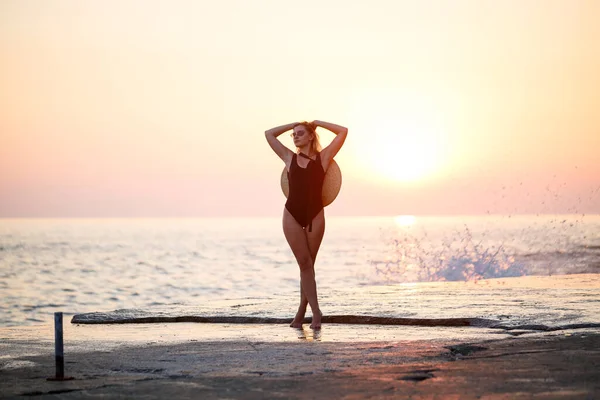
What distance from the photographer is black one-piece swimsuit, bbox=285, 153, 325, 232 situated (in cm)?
996

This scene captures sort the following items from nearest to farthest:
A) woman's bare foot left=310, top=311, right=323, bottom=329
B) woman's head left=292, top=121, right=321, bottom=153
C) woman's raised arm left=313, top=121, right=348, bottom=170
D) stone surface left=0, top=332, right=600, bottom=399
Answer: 1. stone surface left=0, top=332, right=600, bottom=399
2. woman's bare foot left=310, top=311, right=323, bottom=329
3. woman's head left=292, top=121, right=321, bottom=153
4. woman's raised arm left=313, top=121, right=348, bottom=170

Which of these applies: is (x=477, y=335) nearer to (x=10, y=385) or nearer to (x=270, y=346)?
(x=270, y=346)

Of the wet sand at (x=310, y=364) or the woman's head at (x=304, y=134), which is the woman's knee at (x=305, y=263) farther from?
the woman's head at (x=304, y=134)

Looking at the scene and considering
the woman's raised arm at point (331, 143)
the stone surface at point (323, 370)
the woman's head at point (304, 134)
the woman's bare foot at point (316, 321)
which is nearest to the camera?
the stone surface at point (323, 370)

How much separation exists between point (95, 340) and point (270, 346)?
6.54 ft

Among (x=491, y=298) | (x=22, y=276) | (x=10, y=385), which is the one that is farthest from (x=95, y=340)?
(x=22, y=276)

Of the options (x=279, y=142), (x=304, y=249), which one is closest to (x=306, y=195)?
(x=304, y=249)

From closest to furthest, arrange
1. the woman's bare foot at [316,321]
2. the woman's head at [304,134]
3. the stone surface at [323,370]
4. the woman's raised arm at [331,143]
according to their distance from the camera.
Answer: the stone surface at [323,370], the woman's bare foot at [316,321], the woman's head at [304,134], the woman's raised arm at [331,143]

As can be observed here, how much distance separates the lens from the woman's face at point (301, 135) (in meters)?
9.91

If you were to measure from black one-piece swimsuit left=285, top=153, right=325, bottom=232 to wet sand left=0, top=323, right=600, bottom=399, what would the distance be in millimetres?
1240

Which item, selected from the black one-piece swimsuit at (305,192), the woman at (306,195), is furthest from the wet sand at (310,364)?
the black one-piece swimsuit at (305,192)

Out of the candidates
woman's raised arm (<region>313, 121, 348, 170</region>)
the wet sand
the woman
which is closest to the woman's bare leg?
the woman

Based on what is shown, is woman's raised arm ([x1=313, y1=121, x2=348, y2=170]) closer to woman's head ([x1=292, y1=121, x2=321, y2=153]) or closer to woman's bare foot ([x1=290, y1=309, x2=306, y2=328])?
woman's head ([x1=292, y1=121, x2=321, y2=153])

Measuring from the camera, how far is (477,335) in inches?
339
